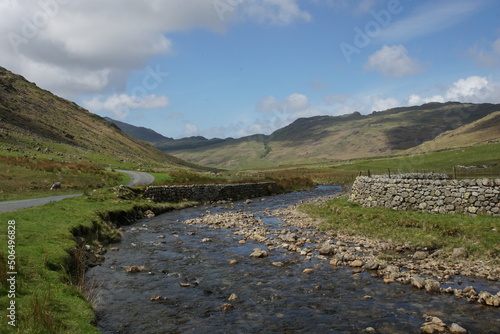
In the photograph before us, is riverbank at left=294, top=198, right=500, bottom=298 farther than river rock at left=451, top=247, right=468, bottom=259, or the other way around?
river rock at left=451, top=247, right=468, bottom=259

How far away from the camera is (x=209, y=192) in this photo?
50.9 meters

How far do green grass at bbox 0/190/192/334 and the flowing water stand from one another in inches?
47.6

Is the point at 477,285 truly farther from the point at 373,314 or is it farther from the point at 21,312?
the point at 21,312

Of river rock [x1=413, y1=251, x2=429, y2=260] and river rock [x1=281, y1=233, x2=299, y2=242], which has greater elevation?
river rock [x1=281, y1=233, x2=299, y2=242]

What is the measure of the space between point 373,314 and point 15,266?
41.1ft

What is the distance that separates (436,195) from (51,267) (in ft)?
83.0

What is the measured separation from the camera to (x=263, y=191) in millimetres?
61969

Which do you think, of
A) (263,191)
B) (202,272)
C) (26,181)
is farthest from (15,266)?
(263,191)

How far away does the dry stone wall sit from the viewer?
75.3 ft

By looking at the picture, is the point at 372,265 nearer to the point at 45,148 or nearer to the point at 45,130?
the point at 45,148

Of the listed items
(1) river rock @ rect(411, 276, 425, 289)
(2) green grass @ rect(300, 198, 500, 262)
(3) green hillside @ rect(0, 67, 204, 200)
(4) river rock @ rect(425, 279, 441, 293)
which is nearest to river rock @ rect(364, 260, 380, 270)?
(1) river rock @ rect(411, 276, 425, 289)

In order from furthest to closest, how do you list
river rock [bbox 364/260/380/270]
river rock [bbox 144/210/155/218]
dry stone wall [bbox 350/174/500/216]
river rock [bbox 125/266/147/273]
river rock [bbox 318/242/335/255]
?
1. river rock [bbox 144/210/155/218]
2. dry stone wall [bbox 350/174/500/216]
3. river rock [bbox 318/242/335/255]
4. river rock [bbox 125/266/147/273]
5. river rock [bbox 364/260/380/270]

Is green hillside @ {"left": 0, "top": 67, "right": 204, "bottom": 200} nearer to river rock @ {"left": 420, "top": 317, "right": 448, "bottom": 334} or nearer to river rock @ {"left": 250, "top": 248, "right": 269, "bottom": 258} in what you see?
river rock @ {"left": 250, "top": 248, "right": 269, "bottom": 258}

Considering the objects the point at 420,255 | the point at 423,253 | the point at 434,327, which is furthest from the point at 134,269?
the point at 423,253
